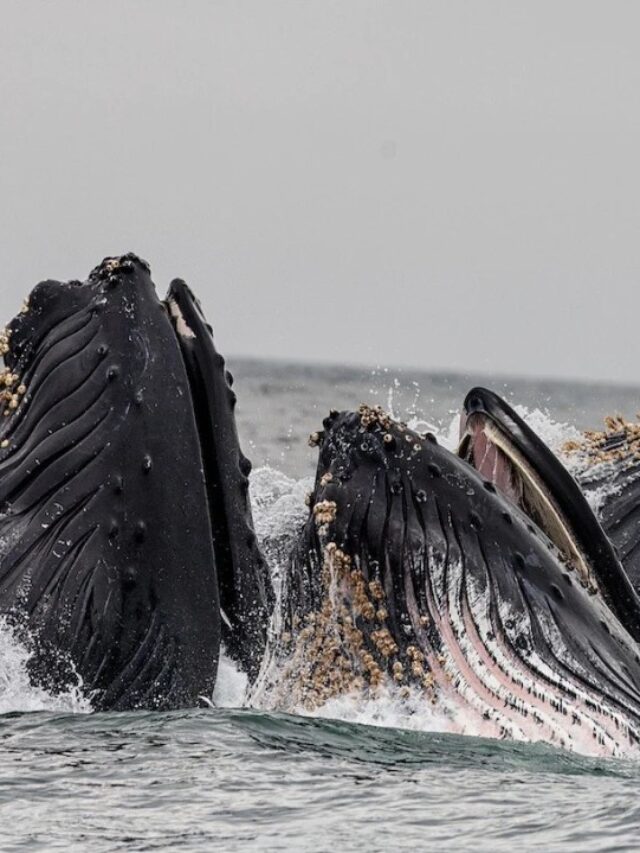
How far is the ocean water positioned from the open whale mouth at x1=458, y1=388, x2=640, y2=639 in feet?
3.89

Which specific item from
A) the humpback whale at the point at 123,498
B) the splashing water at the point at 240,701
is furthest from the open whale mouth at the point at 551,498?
the humpback whale at the point at 123,498

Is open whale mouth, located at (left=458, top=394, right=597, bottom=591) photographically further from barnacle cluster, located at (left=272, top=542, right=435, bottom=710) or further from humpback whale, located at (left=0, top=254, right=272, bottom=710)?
humpback whale, located at (left=0, top=254, right=272, bottom=710)

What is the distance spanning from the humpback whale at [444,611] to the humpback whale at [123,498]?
1.64ft

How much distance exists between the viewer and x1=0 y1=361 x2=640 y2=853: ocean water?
9.29 meters

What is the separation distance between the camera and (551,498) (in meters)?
11.5

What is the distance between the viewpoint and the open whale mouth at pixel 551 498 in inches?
451

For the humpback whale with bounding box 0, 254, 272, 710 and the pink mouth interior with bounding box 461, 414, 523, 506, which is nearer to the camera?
the humpback whale with bounding box 0, 254, 272, 710

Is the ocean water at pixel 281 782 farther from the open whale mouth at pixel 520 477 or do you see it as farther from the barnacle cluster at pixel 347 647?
the open whale mouth at pixel 520 477

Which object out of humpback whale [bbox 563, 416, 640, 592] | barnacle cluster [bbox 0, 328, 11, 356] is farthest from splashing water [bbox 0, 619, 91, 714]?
humpback whale [bbox 563, 416, 640, 592]

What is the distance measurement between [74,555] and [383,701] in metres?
1.67

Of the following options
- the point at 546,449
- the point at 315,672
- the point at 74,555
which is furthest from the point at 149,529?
the point at 546,449

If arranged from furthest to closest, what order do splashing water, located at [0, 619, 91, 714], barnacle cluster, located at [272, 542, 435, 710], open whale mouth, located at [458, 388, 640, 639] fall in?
open whale mouth, located at [458, 388, 640, 639]
barnacle cluster, located at [272, 542, 435, 710]
splashing water, located at [0, 619, 91, 714]

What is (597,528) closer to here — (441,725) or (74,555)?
(441,725)

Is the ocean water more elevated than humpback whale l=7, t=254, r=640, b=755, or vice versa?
humpback whale l=7, t=254, r=640, b=755
